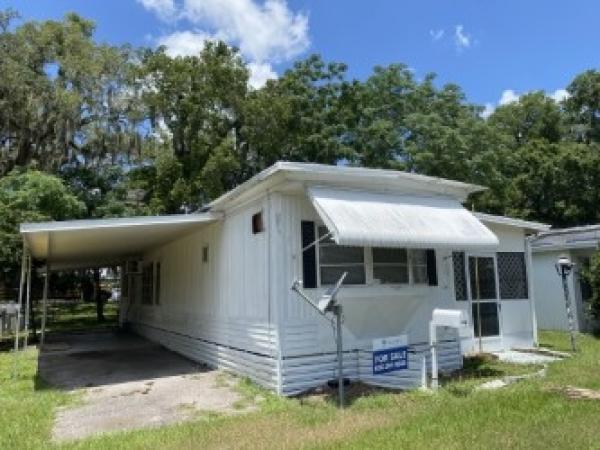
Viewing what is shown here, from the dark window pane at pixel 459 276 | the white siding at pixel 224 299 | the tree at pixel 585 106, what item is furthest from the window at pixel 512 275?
the tree at pixel 585 106

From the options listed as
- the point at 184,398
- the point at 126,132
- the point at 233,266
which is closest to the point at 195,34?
the point at 126,132

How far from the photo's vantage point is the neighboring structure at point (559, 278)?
49.4 feet

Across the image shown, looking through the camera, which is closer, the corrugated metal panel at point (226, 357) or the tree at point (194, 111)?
the corrugated metal panel at point (226, 357)

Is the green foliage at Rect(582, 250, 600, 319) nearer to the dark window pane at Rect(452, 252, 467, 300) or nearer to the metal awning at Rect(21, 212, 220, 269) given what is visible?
the dark window pane at Rect(452, 252, 467, 300)

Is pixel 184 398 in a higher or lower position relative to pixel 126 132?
lower

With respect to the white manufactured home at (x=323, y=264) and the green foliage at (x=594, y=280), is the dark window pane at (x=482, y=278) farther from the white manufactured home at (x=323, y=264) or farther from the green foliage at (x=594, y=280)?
the green foliage at (x=594, y=280)

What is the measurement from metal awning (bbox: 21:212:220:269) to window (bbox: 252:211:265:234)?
1591 mm

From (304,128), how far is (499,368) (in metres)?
18.0

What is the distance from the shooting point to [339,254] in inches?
331

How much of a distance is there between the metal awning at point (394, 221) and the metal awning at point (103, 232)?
3.13 m

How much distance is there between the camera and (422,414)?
620cm

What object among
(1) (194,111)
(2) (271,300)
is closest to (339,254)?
(2) (271,300)

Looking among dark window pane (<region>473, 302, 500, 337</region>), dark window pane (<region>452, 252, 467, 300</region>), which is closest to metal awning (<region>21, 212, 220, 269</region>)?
dark window pane (<region>452, 252, 467, 300</region>)

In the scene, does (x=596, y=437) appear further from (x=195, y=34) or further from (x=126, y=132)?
(x=195, y=34)
